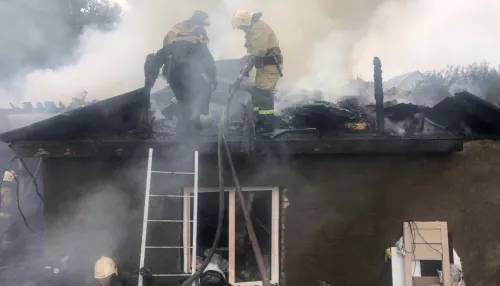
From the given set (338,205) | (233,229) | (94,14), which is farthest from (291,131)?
(94,14)

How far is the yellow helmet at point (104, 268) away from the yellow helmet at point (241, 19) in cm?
353

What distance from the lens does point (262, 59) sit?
20.3ft

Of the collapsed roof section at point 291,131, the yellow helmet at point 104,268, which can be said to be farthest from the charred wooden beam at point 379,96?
the yellow helmet at point 104,268

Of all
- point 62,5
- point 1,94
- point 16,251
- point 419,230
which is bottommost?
point 16,251

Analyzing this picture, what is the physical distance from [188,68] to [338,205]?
258cm

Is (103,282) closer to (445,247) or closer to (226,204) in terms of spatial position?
(226,204)

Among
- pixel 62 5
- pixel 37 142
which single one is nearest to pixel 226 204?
pixel 37 142

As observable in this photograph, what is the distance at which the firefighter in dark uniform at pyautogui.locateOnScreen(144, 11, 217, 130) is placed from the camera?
562cm

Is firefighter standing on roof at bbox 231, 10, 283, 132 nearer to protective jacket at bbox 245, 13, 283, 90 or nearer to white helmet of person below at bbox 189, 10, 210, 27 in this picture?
protective jacket at bbox 245, 13, 283, 90

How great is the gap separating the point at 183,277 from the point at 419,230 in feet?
9.86

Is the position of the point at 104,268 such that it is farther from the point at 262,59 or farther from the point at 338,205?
the point at 262,59

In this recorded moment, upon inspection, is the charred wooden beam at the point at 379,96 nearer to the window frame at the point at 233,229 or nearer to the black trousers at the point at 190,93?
the window frame at the point at 233,229

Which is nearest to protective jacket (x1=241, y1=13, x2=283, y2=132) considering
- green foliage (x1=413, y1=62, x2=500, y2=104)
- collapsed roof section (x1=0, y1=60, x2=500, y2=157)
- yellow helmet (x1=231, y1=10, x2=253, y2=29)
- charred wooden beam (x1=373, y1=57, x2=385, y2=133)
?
yellow helmet (x1=231, y1=10, x2=253, y2=29)

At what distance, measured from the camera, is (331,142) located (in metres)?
5.53
